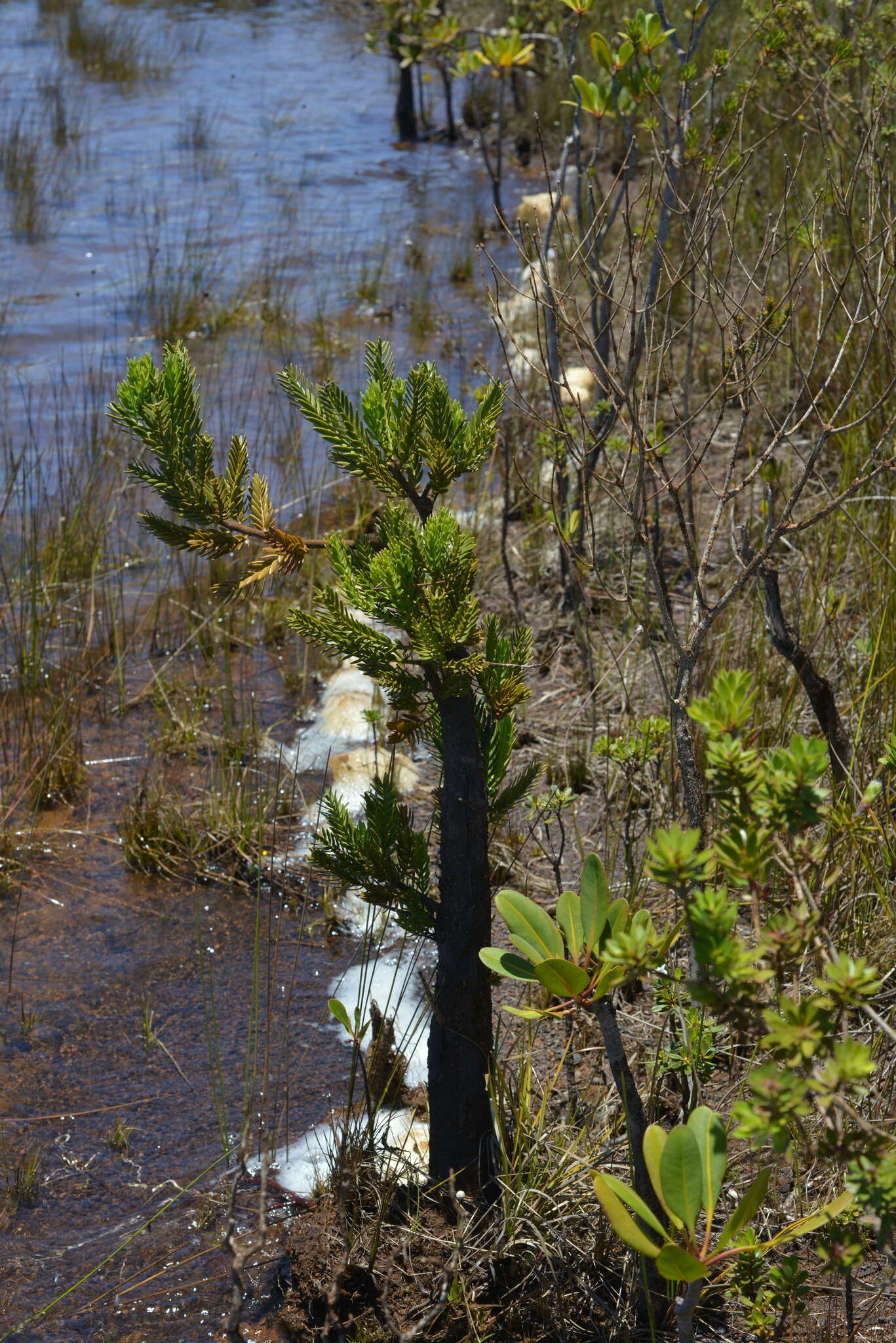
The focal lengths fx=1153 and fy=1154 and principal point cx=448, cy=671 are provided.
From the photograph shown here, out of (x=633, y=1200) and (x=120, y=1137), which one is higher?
(x=633, y=1200)

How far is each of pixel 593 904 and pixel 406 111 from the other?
12000 millimetres

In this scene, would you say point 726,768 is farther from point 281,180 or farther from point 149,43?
point 149,43

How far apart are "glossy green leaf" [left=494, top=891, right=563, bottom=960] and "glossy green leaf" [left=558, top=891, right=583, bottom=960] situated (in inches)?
0.5

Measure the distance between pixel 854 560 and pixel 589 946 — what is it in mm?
2529

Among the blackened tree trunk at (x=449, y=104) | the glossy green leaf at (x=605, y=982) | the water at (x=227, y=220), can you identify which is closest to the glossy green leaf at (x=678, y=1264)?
the glossy green leaf at (x=605, y=982)

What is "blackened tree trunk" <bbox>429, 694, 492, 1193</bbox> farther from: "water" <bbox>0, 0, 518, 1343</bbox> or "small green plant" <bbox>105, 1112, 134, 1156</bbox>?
"small green plant" <bbox>105, 1112, 134, 1156</bbox>

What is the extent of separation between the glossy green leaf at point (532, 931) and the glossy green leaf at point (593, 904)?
39mm

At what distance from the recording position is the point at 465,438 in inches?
70.0

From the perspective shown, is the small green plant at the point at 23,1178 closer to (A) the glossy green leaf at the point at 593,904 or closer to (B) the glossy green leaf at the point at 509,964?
(B) the glossy green leaf at the point at 509,964

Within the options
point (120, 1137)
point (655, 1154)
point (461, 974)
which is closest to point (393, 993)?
point (120, 1137)

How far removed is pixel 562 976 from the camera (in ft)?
4.88

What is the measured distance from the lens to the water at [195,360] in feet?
7.52

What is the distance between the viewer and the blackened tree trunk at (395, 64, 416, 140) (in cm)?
1162

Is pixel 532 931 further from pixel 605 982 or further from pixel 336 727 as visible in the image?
pixel 336 727
